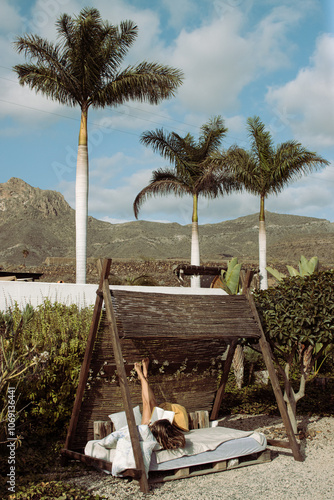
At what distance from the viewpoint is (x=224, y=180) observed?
19.6 meters

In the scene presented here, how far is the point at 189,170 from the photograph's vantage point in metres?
19.3

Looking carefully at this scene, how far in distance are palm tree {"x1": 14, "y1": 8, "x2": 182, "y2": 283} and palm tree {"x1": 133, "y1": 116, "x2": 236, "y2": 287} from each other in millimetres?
4161

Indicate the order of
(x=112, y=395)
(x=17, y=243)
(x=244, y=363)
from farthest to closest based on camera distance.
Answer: (x=17, y=243) < (x=244, y=363) < (x=112, y=395)

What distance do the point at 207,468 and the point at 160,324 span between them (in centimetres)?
161

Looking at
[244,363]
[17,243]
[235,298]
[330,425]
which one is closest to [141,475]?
[235,298]

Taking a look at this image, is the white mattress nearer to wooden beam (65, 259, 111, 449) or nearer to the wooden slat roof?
wooden beam (65, 259, 111, 449)

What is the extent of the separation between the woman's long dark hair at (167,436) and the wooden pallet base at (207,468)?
0.24m

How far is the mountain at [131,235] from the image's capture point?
61.6 meters

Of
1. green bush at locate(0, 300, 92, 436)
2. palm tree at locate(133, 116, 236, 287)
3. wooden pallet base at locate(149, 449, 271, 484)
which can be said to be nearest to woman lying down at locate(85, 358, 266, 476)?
wooden pallet base at locate(149, 449, 271, 484)

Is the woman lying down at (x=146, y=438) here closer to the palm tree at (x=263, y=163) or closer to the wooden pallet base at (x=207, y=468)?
the wooden pallet base at (x=207, y=468)

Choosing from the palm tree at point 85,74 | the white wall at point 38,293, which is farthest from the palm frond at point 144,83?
the white wall at point 38,293

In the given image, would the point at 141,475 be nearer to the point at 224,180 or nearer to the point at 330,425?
the point at 330,425

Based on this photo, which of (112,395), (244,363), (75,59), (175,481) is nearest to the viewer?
(175,481)

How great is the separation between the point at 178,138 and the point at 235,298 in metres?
14.3
